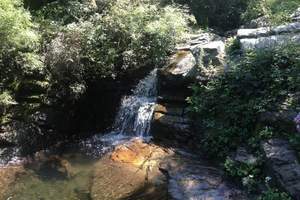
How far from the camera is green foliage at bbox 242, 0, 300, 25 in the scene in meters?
10.3

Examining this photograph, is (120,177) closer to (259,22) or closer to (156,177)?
(156,177)

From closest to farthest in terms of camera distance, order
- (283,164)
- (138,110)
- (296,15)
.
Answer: (283,164), (138,110), (296,15)

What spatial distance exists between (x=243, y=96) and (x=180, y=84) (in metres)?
1.67

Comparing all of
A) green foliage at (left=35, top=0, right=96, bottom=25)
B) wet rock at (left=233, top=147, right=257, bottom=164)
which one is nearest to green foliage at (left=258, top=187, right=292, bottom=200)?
wet rock at (left=233, top=147, right=257, bottom=164)

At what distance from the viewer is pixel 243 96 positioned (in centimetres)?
826

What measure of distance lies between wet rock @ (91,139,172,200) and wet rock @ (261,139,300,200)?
5.88 feet

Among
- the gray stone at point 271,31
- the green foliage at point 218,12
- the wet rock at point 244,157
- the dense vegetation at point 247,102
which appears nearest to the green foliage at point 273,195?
the dense vegetation at point 247,102

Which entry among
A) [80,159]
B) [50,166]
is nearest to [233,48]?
[80,159]

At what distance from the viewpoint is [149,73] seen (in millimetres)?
10328

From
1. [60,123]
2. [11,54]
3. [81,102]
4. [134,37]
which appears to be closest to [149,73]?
[134,37]

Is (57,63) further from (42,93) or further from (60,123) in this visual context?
(60,123)

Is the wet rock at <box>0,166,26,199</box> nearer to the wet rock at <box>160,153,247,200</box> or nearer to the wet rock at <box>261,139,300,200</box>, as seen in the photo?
the wet rock at <box>160,153,247,200</box>

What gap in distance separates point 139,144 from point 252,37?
3.42 metres

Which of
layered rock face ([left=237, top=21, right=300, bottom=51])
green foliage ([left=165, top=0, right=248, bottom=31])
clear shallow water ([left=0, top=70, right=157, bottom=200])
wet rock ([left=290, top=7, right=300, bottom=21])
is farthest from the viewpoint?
green foliage ([left=165, top=0, right=248, bottom=31])
